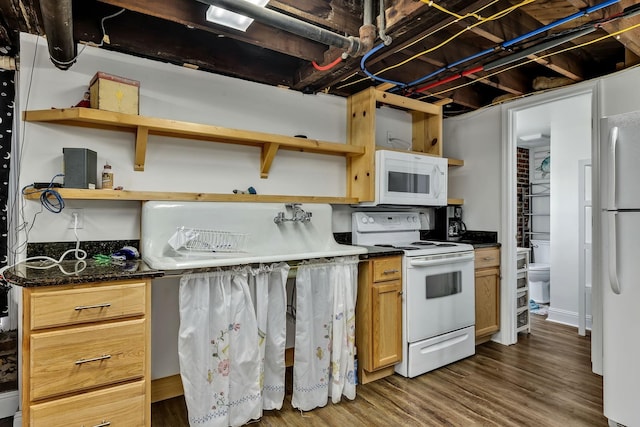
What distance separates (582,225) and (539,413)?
240 centimetres

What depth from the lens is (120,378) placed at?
1608 millimetres

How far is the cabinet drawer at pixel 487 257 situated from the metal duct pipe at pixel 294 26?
2.11m

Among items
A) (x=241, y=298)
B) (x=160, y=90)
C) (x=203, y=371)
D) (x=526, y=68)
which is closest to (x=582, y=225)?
(x=526, y=68)

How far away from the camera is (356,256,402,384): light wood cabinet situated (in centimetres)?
251

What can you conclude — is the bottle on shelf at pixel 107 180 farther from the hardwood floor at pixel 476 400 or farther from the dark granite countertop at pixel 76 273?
the hardwood floor at pixel 476 400

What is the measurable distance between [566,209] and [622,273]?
2.50 meters

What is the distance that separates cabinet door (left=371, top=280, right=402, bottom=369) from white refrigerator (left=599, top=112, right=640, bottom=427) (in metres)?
1.18

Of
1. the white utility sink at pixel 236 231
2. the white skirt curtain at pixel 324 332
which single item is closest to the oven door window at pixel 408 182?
the white utility sink at pixel 236 231

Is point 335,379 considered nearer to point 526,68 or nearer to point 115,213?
point 115,213

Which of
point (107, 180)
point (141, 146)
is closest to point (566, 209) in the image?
point (141, 146)

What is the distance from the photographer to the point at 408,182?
3045 mm

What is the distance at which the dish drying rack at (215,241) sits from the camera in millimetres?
2223

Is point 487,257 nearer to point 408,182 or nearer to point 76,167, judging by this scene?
point 408,182

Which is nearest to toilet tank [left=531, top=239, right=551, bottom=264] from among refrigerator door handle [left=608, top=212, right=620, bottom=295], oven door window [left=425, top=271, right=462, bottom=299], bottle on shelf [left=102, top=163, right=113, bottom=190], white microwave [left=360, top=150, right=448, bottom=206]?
white microwave [left=360, top=150, right=448, bottom=206]
